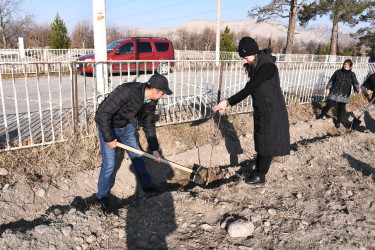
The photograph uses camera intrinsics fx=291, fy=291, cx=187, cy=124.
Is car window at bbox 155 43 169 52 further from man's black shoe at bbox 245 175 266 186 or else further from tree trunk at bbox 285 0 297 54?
tree trunk at bbox 285 0 297 54

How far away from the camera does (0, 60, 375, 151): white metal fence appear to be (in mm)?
4102

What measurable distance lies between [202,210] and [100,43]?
310cm

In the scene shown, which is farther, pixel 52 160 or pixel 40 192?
pixel 52 160

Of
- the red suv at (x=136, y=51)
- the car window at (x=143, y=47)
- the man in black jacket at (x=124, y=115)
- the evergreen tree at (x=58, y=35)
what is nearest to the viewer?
the man in black jacket at (x=124, y=115)

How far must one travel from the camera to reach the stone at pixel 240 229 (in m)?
2.78

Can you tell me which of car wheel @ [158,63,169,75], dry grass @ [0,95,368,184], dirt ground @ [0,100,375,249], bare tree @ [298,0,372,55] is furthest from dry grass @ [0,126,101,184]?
bare tree @ [298,0,372,55]

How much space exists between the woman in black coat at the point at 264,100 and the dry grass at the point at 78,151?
1.12m

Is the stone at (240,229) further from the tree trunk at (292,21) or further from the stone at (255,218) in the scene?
the tree trunk at (292,21)

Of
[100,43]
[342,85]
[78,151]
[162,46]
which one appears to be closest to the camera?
[78,151]

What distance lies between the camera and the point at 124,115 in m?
3.11

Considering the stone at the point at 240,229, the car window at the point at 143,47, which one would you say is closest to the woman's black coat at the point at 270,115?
the stone at the point at 240,229

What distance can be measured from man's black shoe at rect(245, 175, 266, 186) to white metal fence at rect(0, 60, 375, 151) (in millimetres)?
1706

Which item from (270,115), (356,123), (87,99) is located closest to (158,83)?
(270,115)

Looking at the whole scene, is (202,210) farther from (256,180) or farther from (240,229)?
(256,180)
